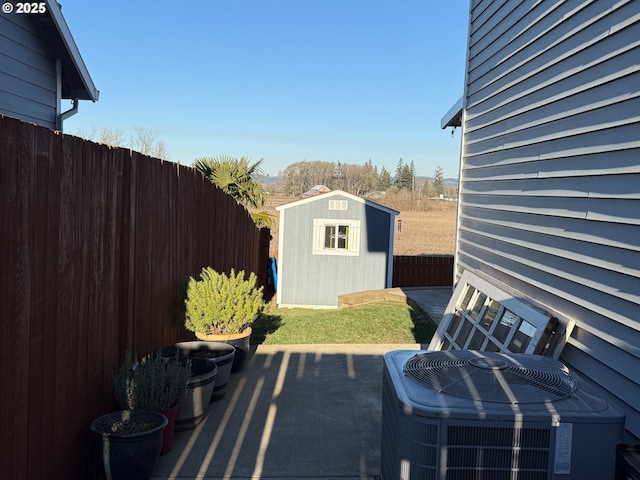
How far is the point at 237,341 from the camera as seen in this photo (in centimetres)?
557

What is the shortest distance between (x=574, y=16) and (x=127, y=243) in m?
3.60

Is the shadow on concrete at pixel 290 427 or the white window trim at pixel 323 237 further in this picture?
the white window trim at pixel 323 237

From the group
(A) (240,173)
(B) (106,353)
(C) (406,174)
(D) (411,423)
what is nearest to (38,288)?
(B) (106,353)

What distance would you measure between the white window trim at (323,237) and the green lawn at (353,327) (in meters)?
2.80

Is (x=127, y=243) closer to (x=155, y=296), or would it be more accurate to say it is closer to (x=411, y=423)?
(x=155, y=296)

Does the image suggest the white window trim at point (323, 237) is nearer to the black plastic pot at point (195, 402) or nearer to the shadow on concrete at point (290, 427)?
the shadow on concrete at point (290, 427)

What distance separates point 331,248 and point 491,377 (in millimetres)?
11397

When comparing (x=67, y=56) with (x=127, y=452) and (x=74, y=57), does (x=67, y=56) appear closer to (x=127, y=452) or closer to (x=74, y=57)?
(x=74, y=57)

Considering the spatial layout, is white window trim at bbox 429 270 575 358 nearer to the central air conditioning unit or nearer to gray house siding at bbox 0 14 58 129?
the central air conditioning unit

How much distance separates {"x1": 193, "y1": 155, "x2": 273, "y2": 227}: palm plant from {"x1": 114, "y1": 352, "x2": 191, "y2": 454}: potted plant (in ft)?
29.0

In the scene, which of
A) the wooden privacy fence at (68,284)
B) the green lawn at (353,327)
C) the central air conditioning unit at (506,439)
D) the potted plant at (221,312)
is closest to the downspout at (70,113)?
the wooden privacy fence at (68,284)

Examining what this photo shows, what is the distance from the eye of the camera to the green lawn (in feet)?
27.2

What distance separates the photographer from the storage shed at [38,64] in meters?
6.77

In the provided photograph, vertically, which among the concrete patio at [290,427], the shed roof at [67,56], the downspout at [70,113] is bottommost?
the concrete patio at [290,427]
